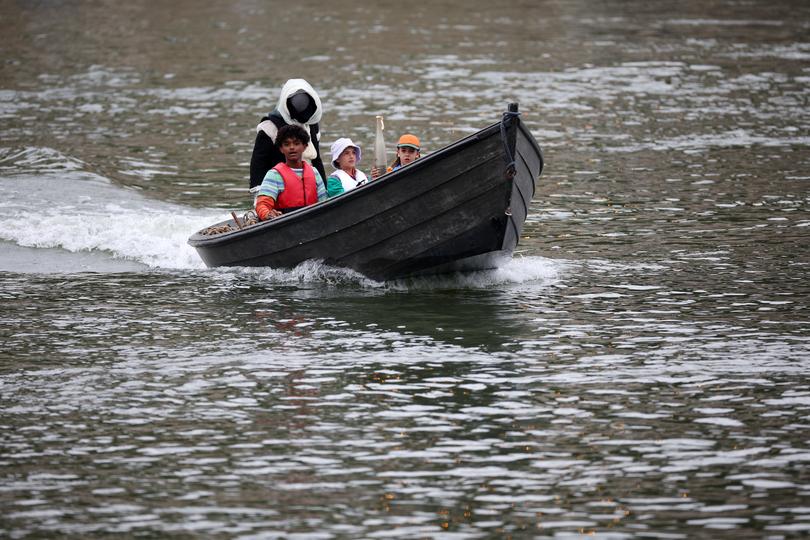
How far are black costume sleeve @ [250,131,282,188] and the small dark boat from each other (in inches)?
34.8

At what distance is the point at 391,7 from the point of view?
4556 cm

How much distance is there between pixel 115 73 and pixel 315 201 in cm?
1969

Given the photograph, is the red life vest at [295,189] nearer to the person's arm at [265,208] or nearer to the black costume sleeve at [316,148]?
the person's arm at [265,208]

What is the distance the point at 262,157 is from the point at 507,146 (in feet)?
9.75

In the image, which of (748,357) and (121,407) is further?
(748,357)

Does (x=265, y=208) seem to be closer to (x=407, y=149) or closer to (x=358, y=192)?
(x=358, y=192)

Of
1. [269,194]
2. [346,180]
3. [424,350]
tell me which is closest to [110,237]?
[269,194]

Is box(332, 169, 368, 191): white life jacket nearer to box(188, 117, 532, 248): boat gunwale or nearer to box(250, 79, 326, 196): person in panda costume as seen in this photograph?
box(188, 117, 532, 248): boat gunwale

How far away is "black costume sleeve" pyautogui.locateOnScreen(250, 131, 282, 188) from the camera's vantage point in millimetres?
13820

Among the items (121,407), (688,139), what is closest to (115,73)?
(688,139)

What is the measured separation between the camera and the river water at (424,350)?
303 inches

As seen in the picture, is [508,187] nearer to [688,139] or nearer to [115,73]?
[688,139]

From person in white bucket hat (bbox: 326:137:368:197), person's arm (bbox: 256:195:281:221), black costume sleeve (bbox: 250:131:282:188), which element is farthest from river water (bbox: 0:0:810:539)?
black costume sleeve (bbox: 250:131:282:188)

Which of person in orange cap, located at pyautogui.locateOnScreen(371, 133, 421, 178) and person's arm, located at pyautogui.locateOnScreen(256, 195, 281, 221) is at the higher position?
person in orange cap, located at pyautogui.locateOnScreen(371, 133, 421, 178)
